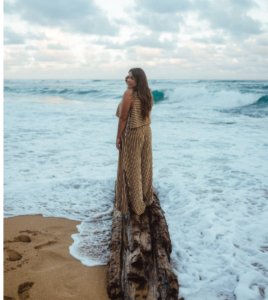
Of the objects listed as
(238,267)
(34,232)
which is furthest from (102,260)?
(238,267)

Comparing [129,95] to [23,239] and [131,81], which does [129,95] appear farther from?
[23,239]

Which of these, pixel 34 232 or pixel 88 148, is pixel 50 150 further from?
pixel 34 232

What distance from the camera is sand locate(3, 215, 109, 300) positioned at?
8.75 ft

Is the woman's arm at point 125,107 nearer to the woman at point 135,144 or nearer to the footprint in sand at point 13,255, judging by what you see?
the woman at point 135,144

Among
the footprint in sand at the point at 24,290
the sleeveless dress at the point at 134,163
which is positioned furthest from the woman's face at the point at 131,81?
the footprint in sand at the point at 24,290

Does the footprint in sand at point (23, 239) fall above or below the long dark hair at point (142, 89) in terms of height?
below

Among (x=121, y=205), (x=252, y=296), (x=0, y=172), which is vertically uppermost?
(x=0, y=172)

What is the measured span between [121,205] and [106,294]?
1.13 m

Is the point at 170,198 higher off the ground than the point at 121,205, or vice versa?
the point at 121,205

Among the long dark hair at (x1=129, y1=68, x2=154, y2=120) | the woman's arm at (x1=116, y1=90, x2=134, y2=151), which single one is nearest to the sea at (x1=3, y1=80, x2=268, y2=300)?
the woman's arm at (x1=116, y1=90, x2=134, y2=151)

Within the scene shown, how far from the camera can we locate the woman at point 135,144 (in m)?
3.23

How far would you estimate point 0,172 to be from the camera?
1572mm

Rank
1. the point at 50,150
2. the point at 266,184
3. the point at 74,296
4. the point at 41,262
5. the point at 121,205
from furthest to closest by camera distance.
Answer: the point at 50,150 → the point at 266,184 → the point at 121,205 → the point at 41,262 → the point at 74,296

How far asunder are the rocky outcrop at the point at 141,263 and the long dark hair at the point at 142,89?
134cm
